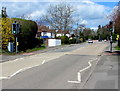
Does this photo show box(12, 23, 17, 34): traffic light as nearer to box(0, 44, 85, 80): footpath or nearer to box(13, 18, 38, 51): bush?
box(13, 18, 38, 51): bush

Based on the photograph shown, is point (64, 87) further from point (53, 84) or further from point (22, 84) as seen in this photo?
point (22, 84)

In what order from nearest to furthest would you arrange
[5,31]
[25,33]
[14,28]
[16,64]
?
[16,64], [14,28], [5,31], [25,33]

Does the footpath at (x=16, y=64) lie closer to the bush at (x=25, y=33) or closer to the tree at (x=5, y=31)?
the tree at (x=5, y=31)

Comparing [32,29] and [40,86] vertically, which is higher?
[32,29]

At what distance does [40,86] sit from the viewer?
27.6 ft

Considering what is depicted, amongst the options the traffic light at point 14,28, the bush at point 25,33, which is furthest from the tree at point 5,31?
the bush at point 25,33

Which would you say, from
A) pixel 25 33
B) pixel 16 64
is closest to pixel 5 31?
pixel 25 33

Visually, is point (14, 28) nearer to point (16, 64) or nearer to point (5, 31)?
point (5, 31)

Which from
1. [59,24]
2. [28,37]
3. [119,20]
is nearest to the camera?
[119,20]

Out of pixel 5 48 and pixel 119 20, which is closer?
pixel 119 20

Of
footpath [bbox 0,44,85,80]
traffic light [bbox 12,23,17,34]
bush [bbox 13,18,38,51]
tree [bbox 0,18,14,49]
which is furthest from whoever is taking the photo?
bush [bbox 13,18,38,51]

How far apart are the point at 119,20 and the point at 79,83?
15.4 metres

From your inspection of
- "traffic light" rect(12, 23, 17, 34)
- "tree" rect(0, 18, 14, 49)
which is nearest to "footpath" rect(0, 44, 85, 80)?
"traffic light" rect(12, 23, 17, 34)

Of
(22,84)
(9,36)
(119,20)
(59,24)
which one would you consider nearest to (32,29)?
(9,36)
